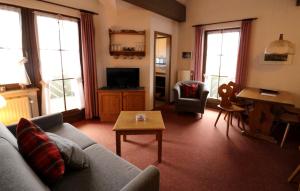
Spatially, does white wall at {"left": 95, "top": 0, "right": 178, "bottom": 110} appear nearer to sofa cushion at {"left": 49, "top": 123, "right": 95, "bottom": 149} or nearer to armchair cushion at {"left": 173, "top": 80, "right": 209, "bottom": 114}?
armchair cushion at {"left": 173, "top": 80, "right": 209, "bottom": 114}

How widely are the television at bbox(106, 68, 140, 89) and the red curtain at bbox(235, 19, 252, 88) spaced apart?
244 cm

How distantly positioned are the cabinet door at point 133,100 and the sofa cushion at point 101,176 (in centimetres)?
228

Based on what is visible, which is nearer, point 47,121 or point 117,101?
point 47,121

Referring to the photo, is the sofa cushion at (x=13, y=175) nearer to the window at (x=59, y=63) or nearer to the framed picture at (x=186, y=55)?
the window at (x=59, y=63)

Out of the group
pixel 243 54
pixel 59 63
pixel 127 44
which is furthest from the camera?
pixel 127 44

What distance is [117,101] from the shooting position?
13.0 feet

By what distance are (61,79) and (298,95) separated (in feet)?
16.3

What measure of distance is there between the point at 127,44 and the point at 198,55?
1.99 meters

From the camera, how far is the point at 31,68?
10.4 feet

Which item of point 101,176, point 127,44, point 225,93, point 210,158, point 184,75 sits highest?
point 127,44

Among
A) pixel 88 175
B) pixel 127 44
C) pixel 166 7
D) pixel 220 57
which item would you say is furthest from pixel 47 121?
pixel 220 57

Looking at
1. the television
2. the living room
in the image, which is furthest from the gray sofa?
the television

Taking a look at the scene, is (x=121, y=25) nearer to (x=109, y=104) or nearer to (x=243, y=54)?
(x=109, y=104)

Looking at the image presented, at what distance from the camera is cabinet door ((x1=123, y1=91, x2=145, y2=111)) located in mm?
4008
